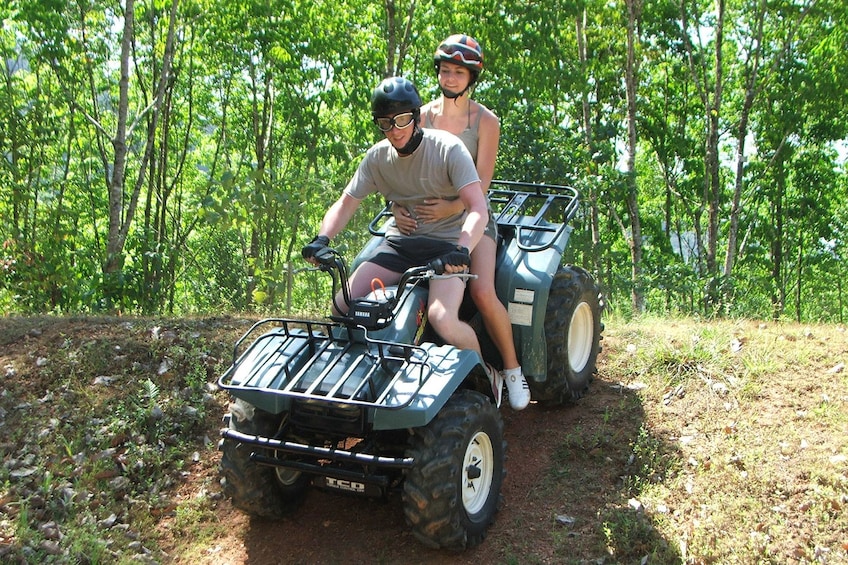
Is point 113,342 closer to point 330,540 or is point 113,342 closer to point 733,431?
point 330,540

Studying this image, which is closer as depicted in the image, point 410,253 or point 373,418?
point 373,418

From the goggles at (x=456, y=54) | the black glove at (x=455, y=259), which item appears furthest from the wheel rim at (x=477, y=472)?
the goggles at (x=456, y=54)

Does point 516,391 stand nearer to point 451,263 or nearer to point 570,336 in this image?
point 570,336

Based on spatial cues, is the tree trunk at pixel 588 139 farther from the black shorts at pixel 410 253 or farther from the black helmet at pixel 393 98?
the black helmet at pixel 393 98

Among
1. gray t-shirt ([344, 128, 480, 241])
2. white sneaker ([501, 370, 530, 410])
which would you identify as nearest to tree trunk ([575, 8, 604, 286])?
white sneaker ([501, 370, 530, 410])

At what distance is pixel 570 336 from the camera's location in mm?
6465

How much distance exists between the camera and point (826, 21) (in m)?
20.5

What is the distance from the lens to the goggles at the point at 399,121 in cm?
486

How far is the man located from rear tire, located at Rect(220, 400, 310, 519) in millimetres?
875

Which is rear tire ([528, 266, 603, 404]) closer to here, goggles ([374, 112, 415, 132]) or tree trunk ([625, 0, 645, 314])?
goggles ([374, 112, 415, 132])

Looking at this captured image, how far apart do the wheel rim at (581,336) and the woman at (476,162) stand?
979 mm

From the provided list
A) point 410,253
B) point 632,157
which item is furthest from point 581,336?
point 632,157

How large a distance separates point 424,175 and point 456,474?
6.21ft

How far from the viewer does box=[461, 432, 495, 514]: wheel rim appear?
446 centimetres
